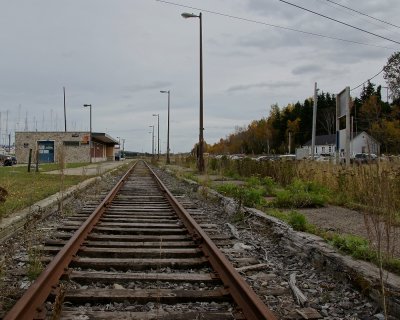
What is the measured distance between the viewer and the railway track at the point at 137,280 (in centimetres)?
399

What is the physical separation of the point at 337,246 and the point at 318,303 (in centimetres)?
171

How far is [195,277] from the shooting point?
5.15 meters

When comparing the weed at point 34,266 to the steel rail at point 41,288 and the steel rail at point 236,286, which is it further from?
the steel rail at point 236,286

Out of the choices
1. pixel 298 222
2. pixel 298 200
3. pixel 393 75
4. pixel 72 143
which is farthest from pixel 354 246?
pixel 72 143

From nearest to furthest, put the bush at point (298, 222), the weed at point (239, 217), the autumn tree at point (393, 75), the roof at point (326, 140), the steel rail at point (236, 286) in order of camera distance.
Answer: the steel rail at point (236, 286)
the bush at point (298, 222)
the weed at point (239, 217)
the autumn tree at point (393, 75)
the roof at point (326, 140)

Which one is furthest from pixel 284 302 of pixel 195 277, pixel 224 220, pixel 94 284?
pixel 224 220

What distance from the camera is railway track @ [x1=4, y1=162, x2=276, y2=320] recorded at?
3.99m

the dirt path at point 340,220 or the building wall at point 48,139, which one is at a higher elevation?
the building wall at point 48,139

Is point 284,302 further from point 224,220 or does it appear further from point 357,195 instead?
point 357,195

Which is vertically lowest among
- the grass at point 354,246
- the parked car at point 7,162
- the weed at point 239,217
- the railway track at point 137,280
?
the railway track at point 137,280

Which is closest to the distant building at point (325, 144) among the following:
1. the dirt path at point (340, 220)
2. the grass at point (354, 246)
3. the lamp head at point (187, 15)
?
the lamp head at point (187, 15)

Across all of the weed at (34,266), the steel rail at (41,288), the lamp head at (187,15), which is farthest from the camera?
the lamp head at (187,15)

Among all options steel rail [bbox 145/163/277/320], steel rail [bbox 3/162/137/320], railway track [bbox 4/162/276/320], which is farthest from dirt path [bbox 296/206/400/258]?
steel rail [bbox 3/162/137/320]

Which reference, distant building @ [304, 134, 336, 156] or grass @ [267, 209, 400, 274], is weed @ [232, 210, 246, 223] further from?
distant building @ [304, 134, 336, 156]
